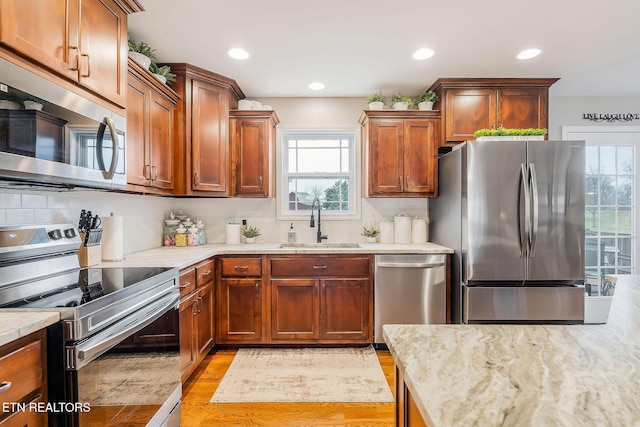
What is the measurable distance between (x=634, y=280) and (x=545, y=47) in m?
2.09

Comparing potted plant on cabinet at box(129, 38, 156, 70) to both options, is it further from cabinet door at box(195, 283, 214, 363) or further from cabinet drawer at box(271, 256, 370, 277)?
cabinet drawer at box(271, 256, 370, 277)

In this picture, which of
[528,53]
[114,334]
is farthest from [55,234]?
[528,53]

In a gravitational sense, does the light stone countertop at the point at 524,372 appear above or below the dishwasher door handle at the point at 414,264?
above

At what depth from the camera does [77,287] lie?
157 cm

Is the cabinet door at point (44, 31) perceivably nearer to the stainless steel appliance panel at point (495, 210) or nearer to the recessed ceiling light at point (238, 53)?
the recessed ceiling light at point (238, 53)

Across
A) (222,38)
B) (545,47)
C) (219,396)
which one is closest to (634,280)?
(545,47)

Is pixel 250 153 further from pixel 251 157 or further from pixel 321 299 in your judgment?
pixel 321 299

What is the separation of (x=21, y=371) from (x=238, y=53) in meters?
2.44

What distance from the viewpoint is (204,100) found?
10.2 feet

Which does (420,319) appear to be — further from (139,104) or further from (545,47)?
(139,104)

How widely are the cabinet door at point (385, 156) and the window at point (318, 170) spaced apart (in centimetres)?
44

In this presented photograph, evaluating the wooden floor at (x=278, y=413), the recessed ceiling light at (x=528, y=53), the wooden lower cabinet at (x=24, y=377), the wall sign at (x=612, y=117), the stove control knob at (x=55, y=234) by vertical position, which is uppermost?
the recessed ceiling light at (x=528, y=53)

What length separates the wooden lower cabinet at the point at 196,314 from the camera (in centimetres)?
229

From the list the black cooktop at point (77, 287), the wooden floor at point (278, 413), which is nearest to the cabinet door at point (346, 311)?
the wooden floor at point (278, 413)
